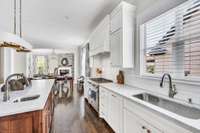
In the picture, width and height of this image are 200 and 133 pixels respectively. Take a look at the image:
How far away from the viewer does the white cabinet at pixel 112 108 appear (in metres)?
2.23

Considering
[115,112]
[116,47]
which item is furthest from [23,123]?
[116,47]

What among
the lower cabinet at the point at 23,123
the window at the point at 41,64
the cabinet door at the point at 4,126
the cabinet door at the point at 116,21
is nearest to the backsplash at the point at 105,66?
the cabinet door at the point at 116,21

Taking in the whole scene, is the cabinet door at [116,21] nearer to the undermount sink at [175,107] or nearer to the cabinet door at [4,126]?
the undermount sink at [175,107]

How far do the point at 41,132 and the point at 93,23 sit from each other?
3717mm

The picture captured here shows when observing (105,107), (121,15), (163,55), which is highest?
(121,15)

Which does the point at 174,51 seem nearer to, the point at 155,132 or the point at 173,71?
the point at 173,71

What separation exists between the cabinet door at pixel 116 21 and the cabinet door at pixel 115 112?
4.42 ft

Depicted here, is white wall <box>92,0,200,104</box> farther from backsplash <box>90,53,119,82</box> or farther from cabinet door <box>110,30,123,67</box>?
backsplash <box>90,53,119,82</box>

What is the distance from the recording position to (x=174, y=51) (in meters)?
1.92

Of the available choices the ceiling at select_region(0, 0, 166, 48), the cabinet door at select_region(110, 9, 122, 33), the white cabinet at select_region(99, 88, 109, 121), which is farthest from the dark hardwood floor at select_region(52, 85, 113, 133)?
the ceiling at select_region(0, 0, 166, 48)

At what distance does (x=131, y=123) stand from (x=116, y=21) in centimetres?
196

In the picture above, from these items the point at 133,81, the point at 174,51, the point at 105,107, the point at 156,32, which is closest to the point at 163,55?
the point at 174,51

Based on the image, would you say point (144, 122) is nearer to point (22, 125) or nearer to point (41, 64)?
point (22, 125)

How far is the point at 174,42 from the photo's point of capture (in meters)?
1.88
